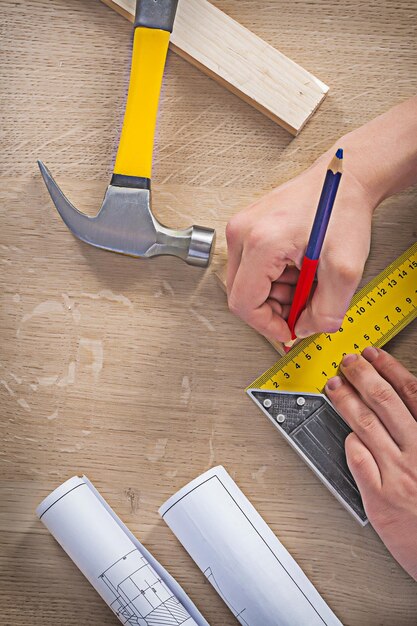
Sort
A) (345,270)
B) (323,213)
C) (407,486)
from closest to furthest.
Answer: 1. (323,213)
2. (345,270)
3. (407,486)

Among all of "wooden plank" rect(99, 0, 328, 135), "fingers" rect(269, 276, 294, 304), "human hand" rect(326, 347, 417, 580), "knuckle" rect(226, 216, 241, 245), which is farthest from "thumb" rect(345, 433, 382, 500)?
A: "wooden plank" rect(99, 0, 328, 135)

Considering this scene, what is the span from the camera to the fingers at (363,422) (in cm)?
101

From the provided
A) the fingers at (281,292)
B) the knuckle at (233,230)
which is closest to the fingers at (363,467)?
the fingers at (281,292)

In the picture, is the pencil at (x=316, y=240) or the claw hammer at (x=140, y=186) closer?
the pencil at (x=316, y=240)

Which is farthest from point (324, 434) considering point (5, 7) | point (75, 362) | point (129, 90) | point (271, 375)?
point (5, 7)

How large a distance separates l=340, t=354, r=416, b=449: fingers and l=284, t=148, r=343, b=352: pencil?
0.36ft

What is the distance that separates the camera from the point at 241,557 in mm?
981

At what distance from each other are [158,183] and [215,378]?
31 cm

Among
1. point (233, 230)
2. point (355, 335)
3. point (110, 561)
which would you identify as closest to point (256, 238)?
point (233, 230)

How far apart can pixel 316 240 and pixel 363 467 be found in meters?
0.38

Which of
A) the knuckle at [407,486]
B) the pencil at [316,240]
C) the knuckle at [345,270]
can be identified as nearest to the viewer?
the pencil at [316,240]

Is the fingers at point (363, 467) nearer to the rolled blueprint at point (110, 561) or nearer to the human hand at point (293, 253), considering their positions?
the human hand at point (293, 253)

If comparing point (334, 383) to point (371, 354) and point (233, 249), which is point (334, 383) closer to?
point (371, 354)

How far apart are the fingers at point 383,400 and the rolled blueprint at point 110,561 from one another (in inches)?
15.3
